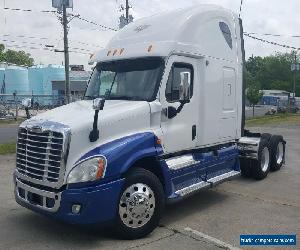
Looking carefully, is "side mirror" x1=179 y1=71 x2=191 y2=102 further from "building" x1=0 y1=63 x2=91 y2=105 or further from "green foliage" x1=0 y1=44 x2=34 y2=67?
"green foliage" x1=0 y1=44 x2=34 y2=67

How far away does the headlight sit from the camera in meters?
5.76

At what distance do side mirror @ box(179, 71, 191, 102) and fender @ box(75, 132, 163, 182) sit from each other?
0.88 m

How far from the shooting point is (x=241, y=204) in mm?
8062

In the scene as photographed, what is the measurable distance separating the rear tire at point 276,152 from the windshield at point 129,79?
5.27 meters

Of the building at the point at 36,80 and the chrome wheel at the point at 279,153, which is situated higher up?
the building at the point at 36,80

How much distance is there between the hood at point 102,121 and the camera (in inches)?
231

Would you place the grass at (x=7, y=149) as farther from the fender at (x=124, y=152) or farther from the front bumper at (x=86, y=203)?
the fender at (x=124, y=152)

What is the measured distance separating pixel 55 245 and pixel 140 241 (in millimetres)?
1200

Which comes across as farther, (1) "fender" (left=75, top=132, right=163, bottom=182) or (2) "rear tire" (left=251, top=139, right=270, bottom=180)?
(2) "rear tire" (left=251, top=139, right=270, bottom=180)

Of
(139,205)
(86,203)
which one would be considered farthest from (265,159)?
(86,203)

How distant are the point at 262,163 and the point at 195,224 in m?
4.18

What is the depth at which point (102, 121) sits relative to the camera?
20.1 feet

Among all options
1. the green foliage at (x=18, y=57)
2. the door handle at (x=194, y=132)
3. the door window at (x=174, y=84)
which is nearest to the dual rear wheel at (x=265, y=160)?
the door handle at (x=194, y=132)

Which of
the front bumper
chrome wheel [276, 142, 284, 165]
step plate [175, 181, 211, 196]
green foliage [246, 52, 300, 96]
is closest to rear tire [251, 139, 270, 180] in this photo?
chrome wheel [276, 142, 284, 165]
